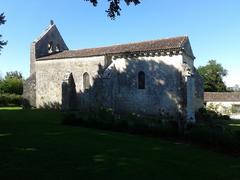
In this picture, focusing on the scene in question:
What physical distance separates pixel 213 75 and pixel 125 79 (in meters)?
60.2

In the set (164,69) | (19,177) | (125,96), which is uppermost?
(164,69)

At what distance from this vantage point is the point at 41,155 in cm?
1088

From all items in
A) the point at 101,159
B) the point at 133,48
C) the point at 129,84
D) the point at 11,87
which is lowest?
the point at 101,159

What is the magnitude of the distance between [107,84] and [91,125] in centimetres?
996

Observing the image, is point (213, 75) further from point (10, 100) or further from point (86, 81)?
point (86, 81)

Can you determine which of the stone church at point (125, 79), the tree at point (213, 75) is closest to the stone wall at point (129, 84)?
the stone church at point (125, 79)

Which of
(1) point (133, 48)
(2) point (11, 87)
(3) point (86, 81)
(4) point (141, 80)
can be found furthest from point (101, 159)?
(2) point (11, 87)

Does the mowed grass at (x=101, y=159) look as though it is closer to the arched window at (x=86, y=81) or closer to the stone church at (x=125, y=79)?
the stone church at (x=125, y=79)

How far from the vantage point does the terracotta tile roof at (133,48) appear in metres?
28.5

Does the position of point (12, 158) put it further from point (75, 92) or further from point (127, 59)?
point (75, 92)

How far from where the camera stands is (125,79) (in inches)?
1203

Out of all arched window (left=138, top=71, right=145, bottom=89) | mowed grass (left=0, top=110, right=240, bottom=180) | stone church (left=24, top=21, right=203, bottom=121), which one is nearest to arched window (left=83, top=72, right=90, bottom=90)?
stone church (left=24, top=21, right=203, bottom=121)

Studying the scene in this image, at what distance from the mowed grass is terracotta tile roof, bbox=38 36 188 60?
582 inches

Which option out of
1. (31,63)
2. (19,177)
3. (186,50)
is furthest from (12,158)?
(31,63)
